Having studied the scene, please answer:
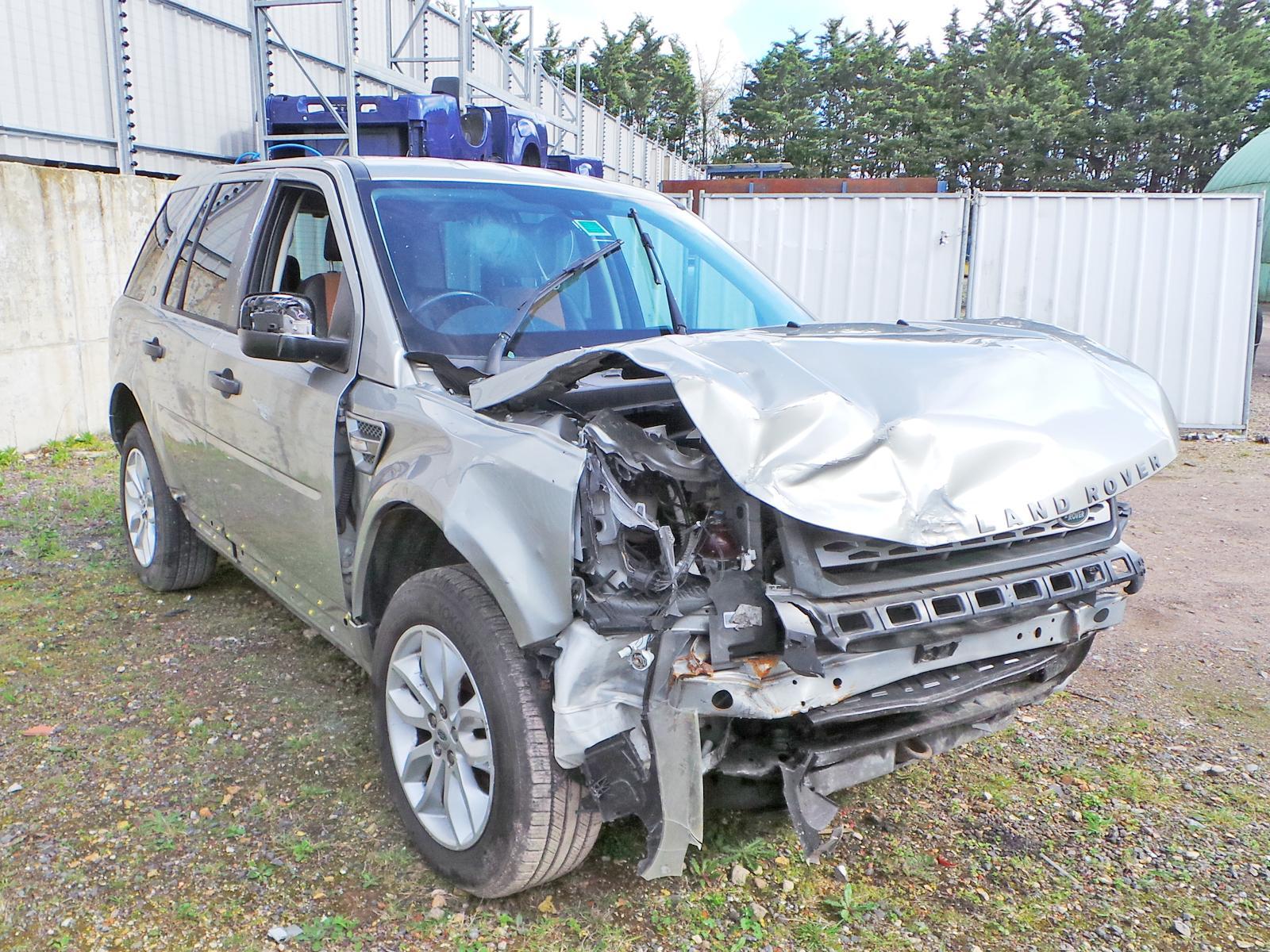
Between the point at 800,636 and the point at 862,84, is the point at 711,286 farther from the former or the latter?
the point at 862,84

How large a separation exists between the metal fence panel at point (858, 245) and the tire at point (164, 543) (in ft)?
21.9

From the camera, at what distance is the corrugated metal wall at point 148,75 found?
9.09 metres

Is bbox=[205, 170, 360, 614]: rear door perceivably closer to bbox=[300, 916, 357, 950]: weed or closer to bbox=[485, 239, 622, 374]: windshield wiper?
bbox=[485, 239, 622, 374]: windshield wiper

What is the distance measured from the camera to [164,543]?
4738 mm

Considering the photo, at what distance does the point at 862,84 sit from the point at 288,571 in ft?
174

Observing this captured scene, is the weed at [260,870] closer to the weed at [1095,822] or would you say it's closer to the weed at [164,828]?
the weed at [164,828]

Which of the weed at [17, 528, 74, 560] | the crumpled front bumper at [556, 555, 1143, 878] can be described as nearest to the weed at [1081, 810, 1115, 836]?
the crumpled front bumper at [556, 555, 1143, 878]

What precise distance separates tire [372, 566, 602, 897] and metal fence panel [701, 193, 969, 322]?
26.3ft

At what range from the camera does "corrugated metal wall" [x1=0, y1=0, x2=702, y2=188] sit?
9086mm

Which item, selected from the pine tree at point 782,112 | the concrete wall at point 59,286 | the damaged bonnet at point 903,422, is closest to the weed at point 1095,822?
the damaged bonnet at point 903,422

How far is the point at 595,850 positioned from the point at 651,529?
1091 mm

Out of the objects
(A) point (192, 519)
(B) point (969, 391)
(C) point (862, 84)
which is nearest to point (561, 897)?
(B) point (969, 391)

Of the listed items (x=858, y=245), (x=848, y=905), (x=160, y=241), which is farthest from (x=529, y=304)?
(x=858, y=245)

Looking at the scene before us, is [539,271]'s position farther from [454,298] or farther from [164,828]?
[164,828]
